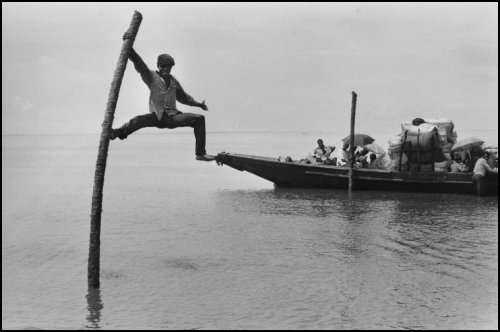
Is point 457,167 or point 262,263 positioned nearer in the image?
point 262,263

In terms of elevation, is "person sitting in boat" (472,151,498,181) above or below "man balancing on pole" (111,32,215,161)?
below

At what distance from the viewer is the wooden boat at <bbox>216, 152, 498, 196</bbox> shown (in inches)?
939

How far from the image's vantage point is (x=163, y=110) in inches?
288

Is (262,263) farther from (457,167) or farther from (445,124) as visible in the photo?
(445,124)

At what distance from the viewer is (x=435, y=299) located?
10.8m

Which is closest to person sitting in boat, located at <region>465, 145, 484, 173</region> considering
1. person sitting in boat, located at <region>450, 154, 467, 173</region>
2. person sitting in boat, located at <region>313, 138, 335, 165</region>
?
person sitting in boat, located at <region>450, 154, 467, 173</region>

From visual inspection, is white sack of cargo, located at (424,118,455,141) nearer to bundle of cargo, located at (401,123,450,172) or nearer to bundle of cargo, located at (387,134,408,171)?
bundle of cargo, located at (401,123,450,172)

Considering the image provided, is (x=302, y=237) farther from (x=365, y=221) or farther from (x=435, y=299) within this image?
(x=435, y=299)

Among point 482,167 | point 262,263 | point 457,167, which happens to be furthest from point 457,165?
point 262,263

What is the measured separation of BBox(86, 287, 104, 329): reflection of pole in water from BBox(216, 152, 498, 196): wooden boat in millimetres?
12866

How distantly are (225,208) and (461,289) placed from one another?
12988mm

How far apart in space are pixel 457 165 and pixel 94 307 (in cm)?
1761

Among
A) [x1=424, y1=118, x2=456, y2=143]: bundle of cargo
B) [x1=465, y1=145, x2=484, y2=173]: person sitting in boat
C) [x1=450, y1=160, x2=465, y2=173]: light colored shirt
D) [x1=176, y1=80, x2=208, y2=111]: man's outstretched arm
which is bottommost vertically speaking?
[x1=450, y1=160, x2=465, y2=173]: light colored shirt

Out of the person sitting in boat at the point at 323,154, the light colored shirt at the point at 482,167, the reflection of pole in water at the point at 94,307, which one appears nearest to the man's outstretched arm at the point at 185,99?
the reflection of pole in water at the point at 94,307
